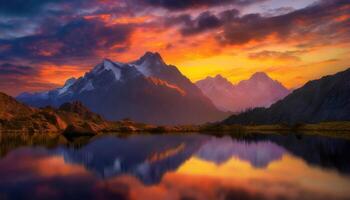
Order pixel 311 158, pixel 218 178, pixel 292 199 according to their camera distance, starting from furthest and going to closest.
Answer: pixel 311 158 < pixel 218 178 < pixel 292 199

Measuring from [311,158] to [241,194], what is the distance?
38560 millimetres

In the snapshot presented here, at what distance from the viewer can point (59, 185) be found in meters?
42.7

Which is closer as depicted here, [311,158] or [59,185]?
[59,185]

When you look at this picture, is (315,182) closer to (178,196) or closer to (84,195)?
(178,196)

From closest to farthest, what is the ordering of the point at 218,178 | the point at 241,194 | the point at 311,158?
1. the point at 241,194
2. the point at 218,178
3. the point at 311,158

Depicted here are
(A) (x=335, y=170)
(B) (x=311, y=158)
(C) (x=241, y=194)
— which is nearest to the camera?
(C) (x=241, y=194)

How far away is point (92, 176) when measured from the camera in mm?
49156

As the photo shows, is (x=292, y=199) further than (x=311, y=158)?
No

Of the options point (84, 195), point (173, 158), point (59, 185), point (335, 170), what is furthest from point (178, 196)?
point (173, 158)

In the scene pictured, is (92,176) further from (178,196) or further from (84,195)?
(178,196)

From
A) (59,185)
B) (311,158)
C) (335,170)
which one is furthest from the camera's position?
(311,158)

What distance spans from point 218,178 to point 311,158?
30.2 m

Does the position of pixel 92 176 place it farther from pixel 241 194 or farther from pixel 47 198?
pixel 241 194

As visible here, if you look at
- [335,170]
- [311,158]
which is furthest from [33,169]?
[311,158]
